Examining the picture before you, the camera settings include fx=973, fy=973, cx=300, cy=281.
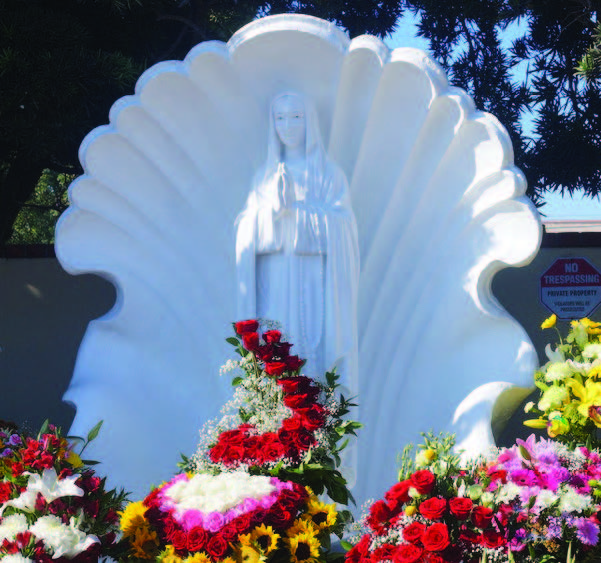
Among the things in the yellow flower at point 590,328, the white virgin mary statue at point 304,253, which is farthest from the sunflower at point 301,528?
the white virgin mary statue at point 304,253

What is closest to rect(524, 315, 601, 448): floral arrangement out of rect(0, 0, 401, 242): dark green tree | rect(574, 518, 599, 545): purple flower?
rect(574, 518, 599, 545): purple flower

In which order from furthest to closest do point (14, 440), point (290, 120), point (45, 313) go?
point (45, 313), point (290, 120), point (14, 440)

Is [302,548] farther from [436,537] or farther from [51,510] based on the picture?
[51,510]

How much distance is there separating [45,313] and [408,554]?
17.1ft

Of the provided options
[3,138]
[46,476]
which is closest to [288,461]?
[46,476]

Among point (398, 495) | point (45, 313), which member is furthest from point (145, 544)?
point (45, 313)

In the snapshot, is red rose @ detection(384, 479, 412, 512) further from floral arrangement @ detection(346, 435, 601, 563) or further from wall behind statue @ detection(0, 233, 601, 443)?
wall behind statue @ detection(0, 233, 601, 443)

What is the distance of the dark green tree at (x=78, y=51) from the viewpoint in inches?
215

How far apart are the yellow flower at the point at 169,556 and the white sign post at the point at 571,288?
483 centimetres

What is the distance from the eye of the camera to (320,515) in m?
2.65

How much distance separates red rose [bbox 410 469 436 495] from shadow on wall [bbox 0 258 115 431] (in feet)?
16.1

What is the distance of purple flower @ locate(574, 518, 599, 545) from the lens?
8.16ft

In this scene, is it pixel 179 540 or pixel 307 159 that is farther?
pixel 307 159

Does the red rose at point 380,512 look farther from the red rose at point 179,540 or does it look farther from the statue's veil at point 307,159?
the statue's veil at point 307,159
